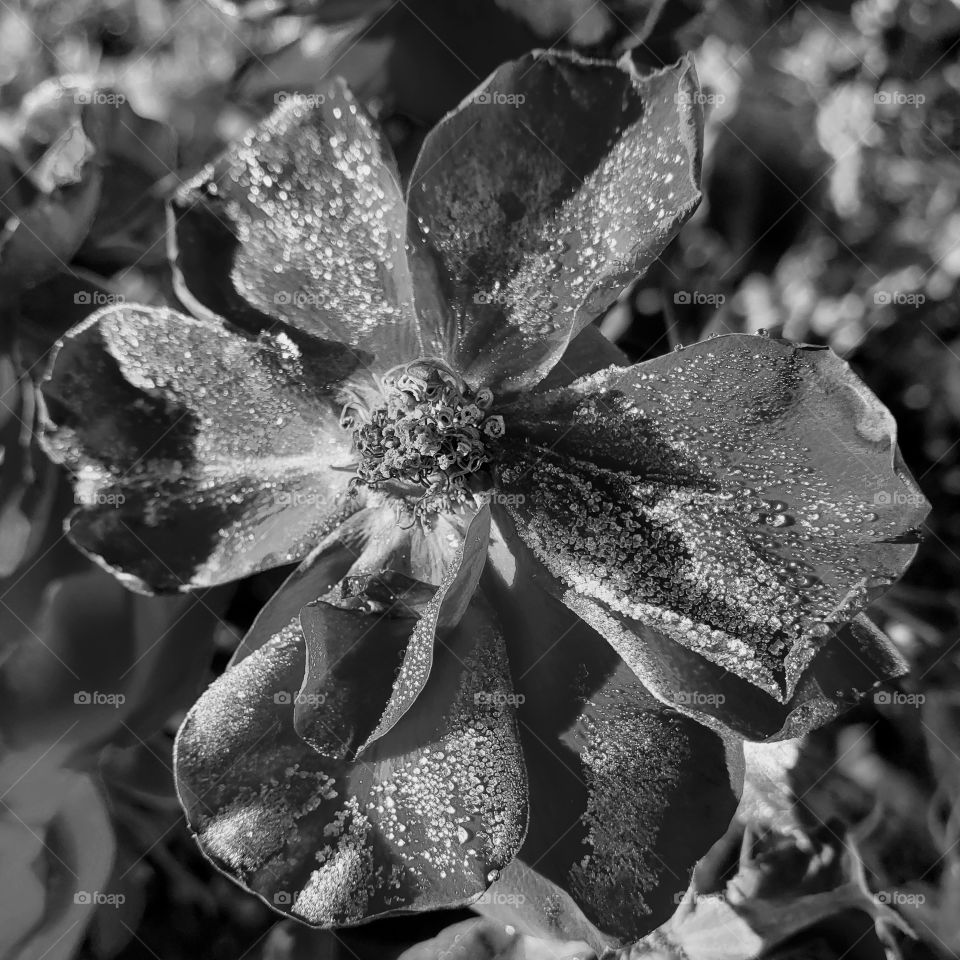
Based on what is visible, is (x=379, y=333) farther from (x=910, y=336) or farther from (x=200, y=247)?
(x=910, y=336)

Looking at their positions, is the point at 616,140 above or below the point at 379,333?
above

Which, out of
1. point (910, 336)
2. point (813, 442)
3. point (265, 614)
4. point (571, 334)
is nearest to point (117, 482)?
point (265, 614)
